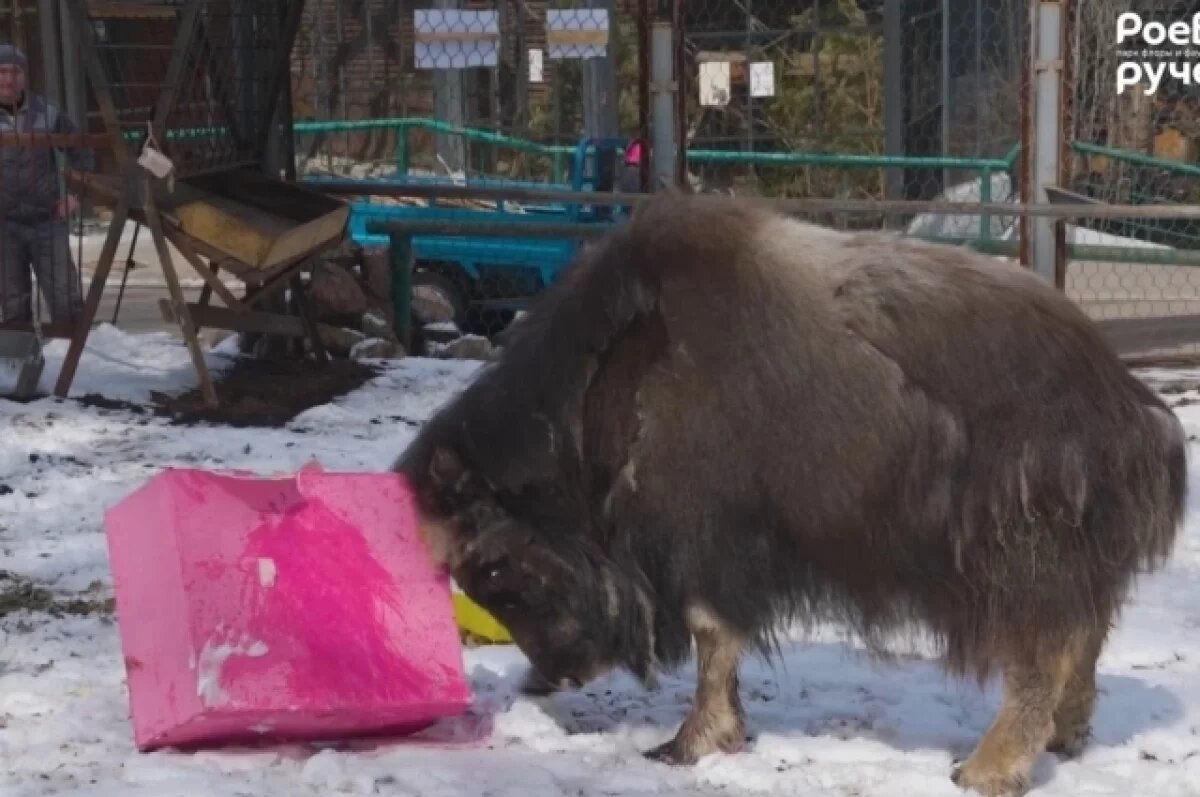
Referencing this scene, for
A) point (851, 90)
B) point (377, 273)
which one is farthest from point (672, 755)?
point (851, 90)

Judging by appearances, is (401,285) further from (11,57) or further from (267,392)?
(11,57)

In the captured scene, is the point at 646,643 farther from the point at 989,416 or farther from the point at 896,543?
the point at 989,416

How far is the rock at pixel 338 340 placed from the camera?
9055 mm

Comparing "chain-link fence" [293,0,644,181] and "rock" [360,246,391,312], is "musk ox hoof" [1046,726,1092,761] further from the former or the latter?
"chain-link fence" [293,0,644,181]

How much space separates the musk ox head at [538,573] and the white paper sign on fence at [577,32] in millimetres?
5386

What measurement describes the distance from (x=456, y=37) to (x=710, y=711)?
19.6ft

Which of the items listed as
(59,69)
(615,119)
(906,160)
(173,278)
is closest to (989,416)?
(173,278)

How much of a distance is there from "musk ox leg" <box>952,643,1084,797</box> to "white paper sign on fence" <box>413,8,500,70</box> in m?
6.10

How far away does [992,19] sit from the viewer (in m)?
13.9

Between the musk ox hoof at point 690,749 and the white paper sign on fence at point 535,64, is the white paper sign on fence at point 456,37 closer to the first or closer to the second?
the musk ox hoof at point 690,749

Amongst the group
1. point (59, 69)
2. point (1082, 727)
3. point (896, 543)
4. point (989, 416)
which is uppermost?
point (59, 69)

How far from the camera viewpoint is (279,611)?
4000mm

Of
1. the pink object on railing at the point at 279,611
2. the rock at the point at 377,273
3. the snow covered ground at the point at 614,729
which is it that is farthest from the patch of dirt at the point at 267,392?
the pink object on railing at the point at 279,611

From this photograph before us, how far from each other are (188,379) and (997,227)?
17.1ft
